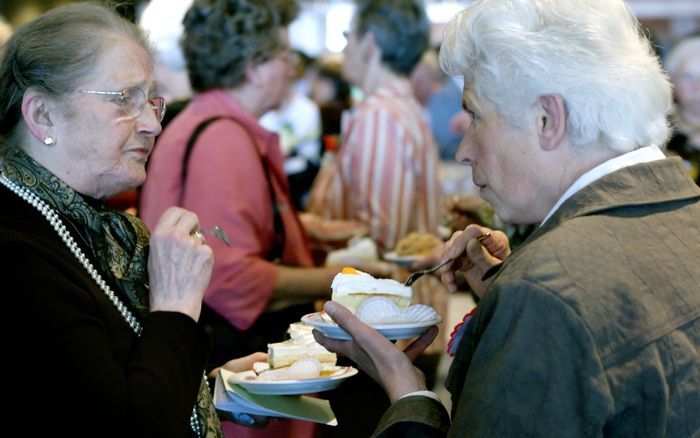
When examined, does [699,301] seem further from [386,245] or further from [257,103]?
[386,245]

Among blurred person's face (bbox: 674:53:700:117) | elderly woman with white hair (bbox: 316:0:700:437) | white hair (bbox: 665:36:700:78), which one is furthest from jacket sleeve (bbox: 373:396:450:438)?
white hair (bbox: 665:36:700:78)

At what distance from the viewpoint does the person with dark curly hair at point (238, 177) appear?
9.55 feet

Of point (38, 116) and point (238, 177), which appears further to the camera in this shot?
point (238, 177)

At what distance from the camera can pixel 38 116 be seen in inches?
74.4

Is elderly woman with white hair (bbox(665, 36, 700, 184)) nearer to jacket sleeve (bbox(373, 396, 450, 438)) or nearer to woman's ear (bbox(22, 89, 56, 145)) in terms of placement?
jacket sleeve (bbox(373, 396, 450, 438))

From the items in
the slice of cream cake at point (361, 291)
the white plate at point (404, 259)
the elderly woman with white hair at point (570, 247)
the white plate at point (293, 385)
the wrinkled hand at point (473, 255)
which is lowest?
the white plate at point (404, 259)

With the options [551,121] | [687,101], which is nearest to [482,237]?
[551,121]

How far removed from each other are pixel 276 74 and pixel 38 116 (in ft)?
5.02

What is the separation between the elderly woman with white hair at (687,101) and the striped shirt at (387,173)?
1.31 m

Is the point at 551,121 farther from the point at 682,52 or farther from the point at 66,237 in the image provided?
the point at 682,52

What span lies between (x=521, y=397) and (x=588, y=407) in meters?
0.10

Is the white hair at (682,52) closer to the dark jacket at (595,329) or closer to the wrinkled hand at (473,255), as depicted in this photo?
the wrinkled hand at (473,255)

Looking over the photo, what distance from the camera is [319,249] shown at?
355cm

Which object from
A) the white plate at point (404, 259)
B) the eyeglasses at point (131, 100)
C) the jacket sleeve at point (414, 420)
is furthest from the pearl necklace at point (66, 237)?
the white plate at point (404, 259)
